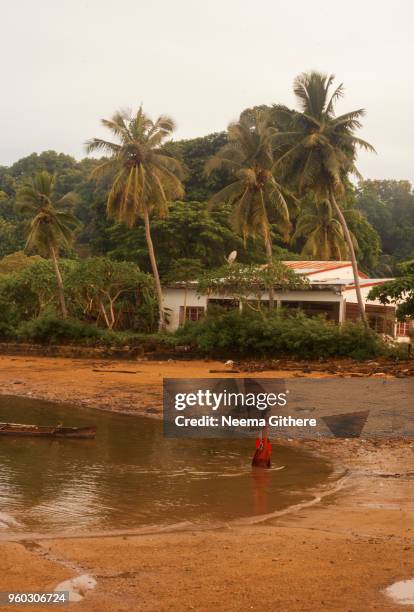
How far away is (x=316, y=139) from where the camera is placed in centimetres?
2828

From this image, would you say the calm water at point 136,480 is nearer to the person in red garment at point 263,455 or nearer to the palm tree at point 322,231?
the person in red garment at point 263,455

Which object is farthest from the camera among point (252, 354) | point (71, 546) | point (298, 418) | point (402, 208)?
point (402, 208)

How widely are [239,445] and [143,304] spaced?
69.2ft

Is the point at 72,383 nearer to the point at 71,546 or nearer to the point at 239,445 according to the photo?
the point at 239,445

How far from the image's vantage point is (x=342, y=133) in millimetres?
28875

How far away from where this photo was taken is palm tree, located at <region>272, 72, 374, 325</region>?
93.6 ft

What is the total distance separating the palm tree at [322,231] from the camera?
131 ft

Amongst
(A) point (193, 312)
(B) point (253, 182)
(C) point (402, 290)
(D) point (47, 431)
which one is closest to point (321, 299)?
(B) point (253, 182)

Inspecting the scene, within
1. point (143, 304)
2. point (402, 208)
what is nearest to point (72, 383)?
point (143, 304)

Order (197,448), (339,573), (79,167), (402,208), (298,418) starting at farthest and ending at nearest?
(79,167), (402,208), (298,418), (197,448), (339,573)

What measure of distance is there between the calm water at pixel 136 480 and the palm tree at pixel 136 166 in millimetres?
17059

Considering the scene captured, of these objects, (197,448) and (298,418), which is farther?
(298,418)

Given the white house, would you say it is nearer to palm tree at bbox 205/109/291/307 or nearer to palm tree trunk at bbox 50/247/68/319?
palm tree at bbox 205/109/291/307

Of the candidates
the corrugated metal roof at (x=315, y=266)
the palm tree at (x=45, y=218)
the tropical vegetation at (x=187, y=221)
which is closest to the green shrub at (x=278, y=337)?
the tropical vegetation at (x=187, y=221)
